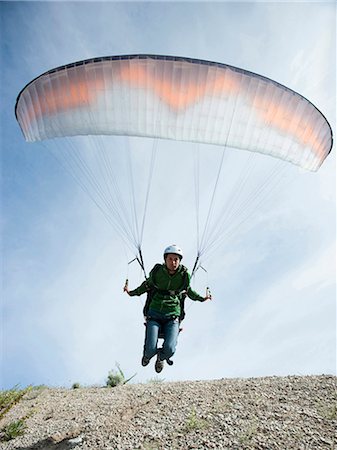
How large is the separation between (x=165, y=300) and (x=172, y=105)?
491cm

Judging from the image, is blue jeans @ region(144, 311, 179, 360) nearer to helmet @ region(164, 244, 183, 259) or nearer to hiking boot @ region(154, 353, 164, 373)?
hiking boot @ region(154, 353, 164, 373)

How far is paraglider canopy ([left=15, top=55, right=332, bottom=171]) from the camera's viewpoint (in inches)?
369

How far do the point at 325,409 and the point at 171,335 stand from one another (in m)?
3.48

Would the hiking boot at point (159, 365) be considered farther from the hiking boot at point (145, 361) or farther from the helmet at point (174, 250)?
the helmet at point (174, 250)

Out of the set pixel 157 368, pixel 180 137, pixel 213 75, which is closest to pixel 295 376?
pixel 157 368

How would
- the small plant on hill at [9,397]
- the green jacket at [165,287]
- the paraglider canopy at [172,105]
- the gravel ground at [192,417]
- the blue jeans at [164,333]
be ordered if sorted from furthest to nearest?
the small plant on hill at [9,397]
the paraglider canopy at [172,105]
the green jacket at [165,287]
the blue jeans at [164,333]
the gravel ground at [192,417]

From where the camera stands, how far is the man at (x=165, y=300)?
26.4 feet

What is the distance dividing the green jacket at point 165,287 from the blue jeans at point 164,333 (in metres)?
0.17

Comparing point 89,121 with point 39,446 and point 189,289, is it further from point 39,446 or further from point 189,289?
point 39,446

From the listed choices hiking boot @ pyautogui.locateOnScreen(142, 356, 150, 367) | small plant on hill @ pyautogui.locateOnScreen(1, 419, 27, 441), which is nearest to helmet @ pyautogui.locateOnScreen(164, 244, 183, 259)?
hiking boot @ pyautogui.locateOnScreen(142, 356, 150, 367)

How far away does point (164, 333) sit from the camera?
324 inches

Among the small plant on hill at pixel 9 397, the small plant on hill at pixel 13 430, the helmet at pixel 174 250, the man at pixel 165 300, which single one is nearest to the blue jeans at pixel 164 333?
the man at pixel 165 300

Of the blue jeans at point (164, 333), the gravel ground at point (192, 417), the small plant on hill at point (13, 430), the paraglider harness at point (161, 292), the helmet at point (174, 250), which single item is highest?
the helmet at point (174, 250)

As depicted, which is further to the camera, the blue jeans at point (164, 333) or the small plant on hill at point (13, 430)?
the small plant on hill at point (13, 430)
